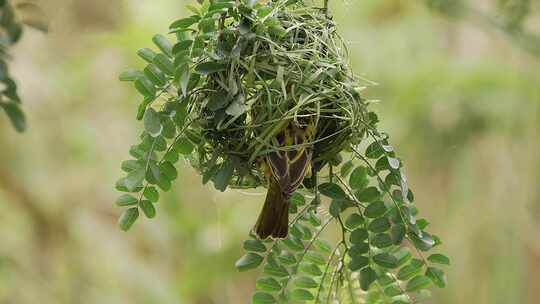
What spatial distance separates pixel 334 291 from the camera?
1.24 metres

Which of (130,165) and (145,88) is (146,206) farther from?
(145,88)

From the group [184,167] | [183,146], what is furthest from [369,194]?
[184,167]

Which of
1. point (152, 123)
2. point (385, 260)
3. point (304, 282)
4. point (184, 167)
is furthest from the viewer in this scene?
point (184, 167)

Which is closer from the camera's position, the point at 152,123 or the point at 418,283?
the point at 152,123

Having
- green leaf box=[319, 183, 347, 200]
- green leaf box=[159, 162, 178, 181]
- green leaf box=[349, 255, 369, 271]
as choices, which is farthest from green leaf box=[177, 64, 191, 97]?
green leaf box=[349, 255, 369, 271]

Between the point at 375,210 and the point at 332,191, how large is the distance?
67 millimetres

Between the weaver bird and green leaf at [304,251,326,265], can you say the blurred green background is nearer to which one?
green leaf at [304,251,326,265]

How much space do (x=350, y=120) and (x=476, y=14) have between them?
63.2 inches

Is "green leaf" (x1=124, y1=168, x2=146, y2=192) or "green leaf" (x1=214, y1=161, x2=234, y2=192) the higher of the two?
"green leaf" (x1=214, y1=161, x2=234, y2=192)

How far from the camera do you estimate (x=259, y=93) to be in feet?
3.55

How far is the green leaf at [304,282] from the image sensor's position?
1184mm

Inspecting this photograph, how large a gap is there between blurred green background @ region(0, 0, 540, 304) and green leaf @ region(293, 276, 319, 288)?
1.84 m

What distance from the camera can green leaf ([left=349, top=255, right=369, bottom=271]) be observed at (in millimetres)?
1086

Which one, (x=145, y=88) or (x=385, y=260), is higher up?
(x=145, y=88)
